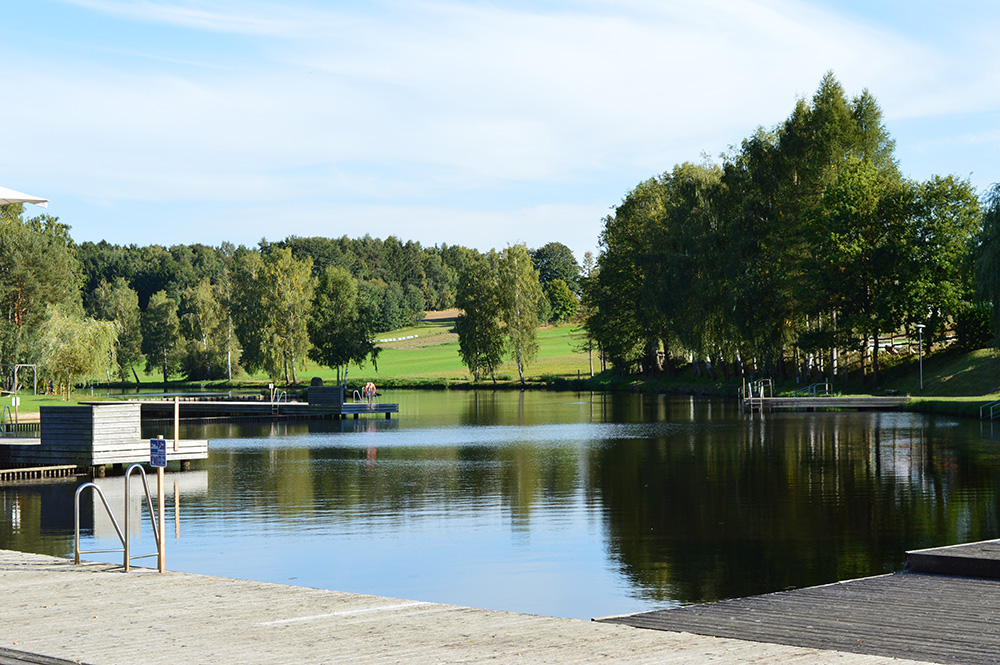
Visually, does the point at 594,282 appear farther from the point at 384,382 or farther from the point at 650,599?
the point at 650,599

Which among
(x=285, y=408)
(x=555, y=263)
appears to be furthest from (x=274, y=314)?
(x=555, y=263)

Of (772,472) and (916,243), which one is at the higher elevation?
(916,243)

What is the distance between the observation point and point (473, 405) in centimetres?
6072

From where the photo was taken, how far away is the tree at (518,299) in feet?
273

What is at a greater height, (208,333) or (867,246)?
(867,246)

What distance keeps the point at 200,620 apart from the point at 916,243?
5023cm

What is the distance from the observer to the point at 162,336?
107000 mm

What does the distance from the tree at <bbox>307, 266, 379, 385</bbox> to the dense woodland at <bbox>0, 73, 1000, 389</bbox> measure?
12cm

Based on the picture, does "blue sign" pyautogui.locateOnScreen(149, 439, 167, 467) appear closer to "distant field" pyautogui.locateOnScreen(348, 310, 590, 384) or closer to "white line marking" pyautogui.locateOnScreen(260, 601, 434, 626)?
"white line marking" pyautogui.locateOnScreen(260, 601, 434, 626)

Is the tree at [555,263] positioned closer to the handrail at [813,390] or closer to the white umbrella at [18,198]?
the handrail at [813,390]

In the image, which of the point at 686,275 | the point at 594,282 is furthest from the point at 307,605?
the point at 594,282

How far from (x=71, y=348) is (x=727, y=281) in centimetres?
3483

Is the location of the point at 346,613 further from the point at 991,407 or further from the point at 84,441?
the point at 991,407

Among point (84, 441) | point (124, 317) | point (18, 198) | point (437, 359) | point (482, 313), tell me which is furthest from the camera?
point (437, 359)
